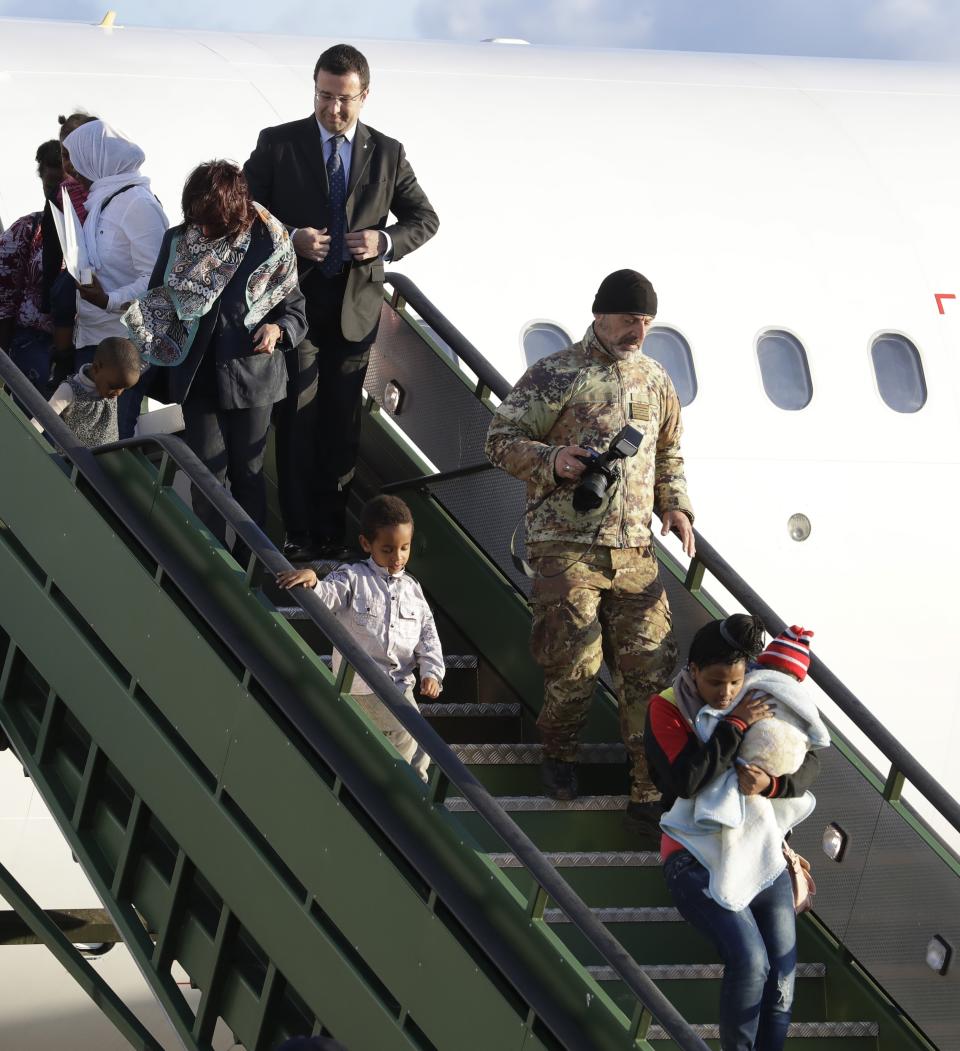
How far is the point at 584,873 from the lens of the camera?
5309 mm

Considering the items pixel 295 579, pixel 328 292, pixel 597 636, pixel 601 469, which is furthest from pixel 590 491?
pixel 328 292

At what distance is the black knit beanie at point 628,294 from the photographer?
5.22 meters

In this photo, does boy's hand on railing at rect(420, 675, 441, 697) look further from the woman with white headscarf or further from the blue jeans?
the woman with white headscarf

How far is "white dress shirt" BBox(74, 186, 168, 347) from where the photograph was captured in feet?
20.0

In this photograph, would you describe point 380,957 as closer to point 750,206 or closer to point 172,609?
point 172,609

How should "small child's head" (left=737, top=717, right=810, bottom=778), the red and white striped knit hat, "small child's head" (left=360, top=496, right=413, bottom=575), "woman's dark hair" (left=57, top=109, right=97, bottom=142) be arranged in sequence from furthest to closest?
1. "woman's dark hair" (left=57, top=109, right=97, bottom=142)
2. "small child's head" (left=360, top=496, right=413, bottom=575)
3. the red and white striped knit hat
4. "small child's head" (left=737, top=717, right=810, bottom=778)

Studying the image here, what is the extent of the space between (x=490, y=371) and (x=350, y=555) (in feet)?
3.08

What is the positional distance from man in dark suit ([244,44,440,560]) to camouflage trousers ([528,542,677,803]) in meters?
1.33

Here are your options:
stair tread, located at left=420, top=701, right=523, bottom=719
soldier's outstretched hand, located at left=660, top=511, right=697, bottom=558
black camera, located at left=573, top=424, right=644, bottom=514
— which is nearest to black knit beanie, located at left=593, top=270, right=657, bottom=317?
black camera, located at left=573, top=424, right=644, bottom=514

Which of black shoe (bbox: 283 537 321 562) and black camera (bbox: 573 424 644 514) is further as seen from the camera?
black shoe (bbox: 283 537 321 562)

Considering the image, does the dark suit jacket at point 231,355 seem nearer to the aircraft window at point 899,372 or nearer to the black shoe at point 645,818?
the black shoe at point 645,818

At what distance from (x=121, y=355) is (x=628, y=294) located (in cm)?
169

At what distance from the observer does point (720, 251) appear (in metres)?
8.43

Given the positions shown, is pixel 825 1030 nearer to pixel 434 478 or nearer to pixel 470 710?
pixel 470 710
